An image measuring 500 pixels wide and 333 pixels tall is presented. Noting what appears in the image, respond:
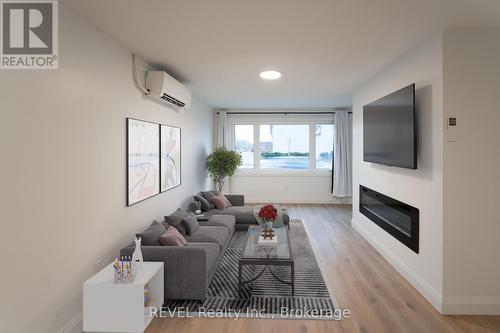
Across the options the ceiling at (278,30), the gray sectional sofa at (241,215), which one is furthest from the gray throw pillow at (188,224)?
the ceiling at (278,30)

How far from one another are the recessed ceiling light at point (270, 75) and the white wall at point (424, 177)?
1.47 m

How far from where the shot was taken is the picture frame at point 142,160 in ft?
10.8

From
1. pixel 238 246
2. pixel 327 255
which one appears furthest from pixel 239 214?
pixel 327 255

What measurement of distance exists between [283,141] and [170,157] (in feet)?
14.3

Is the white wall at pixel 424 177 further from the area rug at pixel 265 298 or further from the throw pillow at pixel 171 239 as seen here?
the throw pillow at pixel 171 239

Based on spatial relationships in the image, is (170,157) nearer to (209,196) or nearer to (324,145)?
(209,196)

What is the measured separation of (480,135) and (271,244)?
7.59ft

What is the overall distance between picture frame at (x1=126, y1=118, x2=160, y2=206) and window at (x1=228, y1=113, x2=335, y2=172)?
4.38 m

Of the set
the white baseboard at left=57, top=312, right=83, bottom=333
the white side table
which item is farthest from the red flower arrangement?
the white baseboard at left=57, top=312, right=83, bottom=333

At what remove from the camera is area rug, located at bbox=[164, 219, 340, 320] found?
2.72 meters

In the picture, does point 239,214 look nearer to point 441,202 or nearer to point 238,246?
point 238,246

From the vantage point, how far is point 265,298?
9.82 ft

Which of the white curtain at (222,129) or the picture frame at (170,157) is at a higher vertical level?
the white curtain at (222,129)

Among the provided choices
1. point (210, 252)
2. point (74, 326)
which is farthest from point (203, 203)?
point (74, 326)
